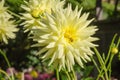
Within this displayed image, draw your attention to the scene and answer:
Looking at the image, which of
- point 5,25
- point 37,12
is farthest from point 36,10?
point 5,25

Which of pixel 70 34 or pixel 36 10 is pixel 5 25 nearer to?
pixel 36 10

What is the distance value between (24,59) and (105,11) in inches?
93.1

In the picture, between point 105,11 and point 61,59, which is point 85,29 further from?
point 105,11

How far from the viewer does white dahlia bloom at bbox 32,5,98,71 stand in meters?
1.26

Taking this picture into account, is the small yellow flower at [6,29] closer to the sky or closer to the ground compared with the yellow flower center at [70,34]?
closer to the ground

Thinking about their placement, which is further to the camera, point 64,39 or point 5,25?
point 5,25

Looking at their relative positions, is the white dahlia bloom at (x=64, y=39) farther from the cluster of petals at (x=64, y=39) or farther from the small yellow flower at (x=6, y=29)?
the small yellow flower at (x=6, y=29)

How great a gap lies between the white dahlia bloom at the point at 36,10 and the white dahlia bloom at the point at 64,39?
0.15 metres

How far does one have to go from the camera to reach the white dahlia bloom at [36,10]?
1452 mm

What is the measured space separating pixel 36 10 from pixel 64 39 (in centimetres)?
21

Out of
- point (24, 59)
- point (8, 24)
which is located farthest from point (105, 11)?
point (8, 24)

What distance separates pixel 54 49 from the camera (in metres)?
1.28

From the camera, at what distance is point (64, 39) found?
4.25 feet

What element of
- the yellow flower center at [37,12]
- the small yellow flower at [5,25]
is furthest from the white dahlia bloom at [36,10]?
the small yellow flower at [5,25]
